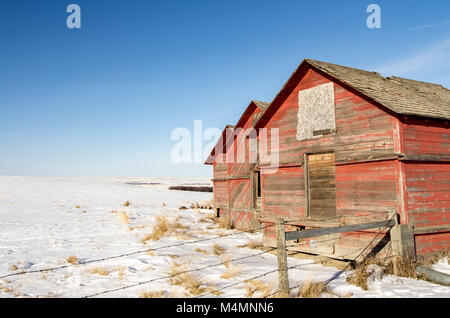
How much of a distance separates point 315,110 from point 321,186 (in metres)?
2.47

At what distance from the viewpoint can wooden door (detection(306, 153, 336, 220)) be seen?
33.7ft

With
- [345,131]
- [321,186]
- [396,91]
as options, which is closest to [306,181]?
[321,186]

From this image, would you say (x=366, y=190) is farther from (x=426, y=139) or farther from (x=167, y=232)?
(x=167, y=232)

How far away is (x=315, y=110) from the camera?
1081 cm

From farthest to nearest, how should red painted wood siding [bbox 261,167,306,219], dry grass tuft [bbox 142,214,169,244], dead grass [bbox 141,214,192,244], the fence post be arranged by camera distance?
dead grass [bbox 141,214,192,244] < dry grass tuft [bbox 142,214,169,244] < red painted wood siding [bbox 261,167,306,219] < the fence post

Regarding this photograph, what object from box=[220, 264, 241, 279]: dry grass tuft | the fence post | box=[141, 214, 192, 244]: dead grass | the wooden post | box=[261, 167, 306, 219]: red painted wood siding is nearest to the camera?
the fence post

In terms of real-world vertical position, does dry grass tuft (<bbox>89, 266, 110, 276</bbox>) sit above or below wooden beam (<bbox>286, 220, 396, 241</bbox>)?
below

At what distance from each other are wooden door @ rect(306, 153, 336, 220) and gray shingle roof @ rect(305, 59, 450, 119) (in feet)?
7.28

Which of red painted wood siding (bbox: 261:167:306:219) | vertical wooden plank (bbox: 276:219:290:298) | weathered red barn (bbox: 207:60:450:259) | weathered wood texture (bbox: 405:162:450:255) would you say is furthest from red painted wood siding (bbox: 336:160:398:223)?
vertical wooden plank (bbox: 276:219:290:298)

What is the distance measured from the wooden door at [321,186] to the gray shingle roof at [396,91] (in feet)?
7.28

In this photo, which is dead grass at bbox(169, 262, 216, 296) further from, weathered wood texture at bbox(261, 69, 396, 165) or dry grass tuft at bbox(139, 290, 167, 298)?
weathered wood texture at bbox(261, 69, 396, 165)

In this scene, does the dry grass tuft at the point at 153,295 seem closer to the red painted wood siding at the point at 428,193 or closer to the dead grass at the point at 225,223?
the red painted wood siding at the point at 428,193

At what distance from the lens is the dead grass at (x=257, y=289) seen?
6.11 metres
